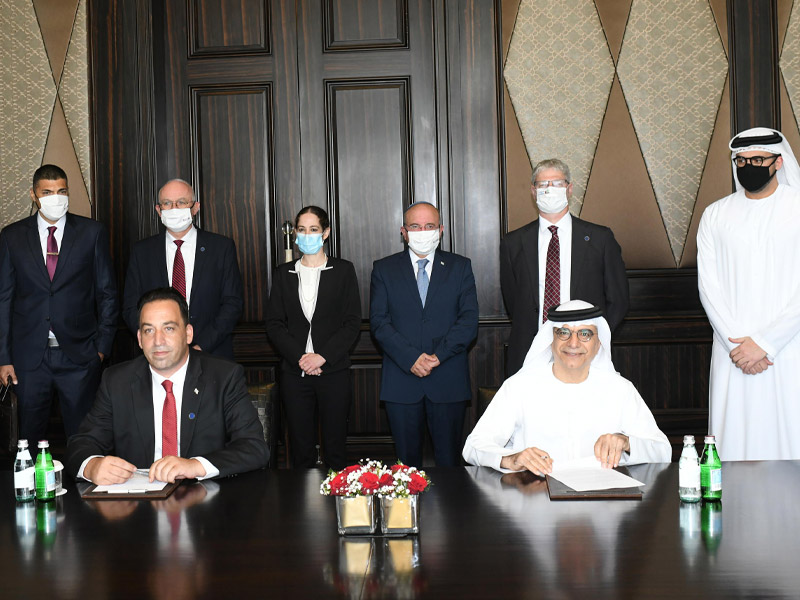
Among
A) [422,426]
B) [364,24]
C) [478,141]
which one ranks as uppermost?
[364,24]

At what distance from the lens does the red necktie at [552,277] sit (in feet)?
14.3

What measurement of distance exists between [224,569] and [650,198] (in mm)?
4429

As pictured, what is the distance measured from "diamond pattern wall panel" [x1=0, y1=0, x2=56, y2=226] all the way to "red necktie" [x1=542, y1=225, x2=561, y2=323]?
11.5ft

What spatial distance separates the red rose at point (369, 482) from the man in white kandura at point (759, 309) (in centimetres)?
270

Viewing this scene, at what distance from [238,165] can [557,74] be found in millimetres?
2167

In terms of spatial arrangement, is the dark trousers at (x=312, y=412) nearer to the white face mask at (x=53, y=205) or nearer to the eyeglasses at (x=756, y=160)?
the white face mask at (x=53, y=205)

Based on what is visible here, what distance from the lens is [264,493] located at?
245 cm

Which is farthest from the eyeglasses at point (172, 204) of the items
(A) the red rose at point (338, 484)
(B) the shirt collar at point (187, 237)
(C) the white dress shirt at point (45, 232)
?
(A) the red rose at point (338, 484)

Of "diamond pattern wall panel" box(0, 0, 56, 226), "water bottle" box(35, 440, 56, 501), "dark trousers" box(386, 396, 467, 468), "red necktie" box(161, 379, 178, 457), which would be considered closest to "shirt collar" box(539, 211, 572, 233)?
"dark trousers" box(386, 396, 467, 468)

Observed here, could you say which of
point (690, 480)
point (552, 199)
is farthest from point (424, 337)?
point (690, 480)

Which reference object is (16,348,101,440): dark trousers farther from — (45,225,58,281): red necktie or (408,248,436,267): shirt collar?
(408,248,436,267): shirt collar

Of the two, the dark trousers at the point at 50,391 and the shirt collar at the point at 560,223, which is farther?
the dark trousers at the point at 50,391

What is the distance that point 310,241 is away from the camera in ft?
15.0

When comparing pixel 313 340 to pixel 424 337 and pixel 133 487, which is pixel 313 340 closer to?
pixel 424 337
